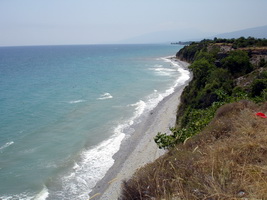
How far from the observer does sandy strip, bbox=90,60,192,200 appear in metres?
16.1

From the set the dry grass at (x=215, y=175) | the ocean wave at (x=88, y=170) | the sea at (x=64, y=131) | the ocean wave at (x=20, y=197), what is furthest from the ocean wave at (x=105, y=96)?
the dry grass at (x=215, y=175)

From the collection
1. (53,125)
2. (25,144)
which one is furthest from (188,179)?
(53,125)

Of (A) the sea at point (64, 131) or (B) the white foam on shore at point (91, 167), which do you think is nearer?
(B) the white foam on shore at point (91, 167)

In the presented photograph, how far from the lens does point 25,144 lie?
2303 cm

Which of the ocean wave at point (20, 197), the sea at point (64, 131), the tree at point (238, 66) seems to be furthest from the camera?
the tree at point (238, 66)

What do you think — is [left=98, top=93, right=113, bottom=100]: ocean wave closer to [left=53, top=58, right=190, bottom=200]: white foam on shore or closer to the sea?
the sea

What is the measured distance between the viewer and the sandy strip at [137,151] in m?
16.1

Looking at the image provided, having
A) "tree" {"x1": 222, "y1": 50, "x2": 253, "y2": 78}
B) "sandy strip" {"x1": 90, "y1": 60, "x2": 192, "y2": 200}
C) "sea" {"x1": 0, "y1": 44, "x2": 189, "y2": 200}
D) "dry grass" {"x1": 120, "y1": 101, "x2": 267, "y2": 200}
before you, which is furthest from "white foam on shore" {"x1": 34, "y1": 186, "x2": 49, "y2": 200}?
"tree" {"x1": 222, "y1": 50, "x2": 253, "y2": 78}

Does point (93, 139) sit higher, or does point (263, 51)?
point (263, 51)

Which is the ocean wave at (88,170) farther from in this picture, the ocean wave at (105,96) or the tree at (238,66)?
the tree at (238,66)

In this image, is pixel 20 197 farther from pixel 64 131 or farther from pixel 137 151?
pixel 64 131

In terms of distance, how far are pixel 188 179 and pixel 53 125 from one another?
2487 centimetres

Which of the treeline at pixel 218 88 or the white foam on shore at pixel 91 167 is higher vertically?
the treeline at pixel 218 88

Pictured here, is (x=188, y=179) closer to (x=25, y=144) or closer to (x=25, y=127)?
(x=25, y=144)
